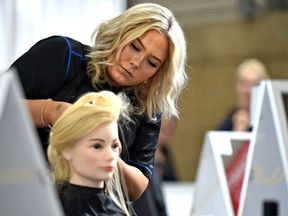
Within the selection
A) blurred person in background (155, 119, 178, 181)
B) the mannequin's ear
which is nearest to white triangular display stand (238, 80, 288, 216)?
the mannequin's ear

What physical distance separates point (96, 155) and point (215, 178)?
6.62 feet

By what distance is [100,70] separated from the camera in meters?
2.52

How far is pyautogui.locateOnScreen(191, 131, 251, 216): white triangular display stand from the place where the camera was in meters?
3.98

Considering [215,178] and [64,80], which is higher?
[64,80]

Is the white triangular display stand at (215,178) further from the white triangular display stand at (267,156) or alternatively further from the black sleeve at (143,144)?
the black sleeve at (143,144)


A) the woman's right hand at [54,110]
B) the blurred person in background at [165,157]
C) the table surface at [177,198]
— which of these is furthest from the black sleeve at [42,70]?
the blurred person in background at [165,157]

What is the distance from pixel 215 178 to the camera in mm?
4102

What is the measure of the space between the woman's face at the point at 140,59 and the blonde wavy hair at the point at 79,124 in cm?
18

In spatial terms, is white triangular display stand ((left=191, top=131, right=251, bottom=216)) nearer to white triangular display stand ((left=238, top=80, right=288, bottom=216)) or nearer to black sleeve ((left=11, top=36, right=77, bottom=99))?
white triangular display stand ((left=238, top=80, right=288, bottom=216))

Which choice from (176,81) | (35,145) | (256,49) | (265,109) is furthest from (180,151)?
(35,145)

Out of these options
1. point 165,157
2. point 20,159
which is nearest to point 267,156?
point 20,159

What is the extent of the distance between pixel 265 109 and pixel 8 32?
8.00 feet

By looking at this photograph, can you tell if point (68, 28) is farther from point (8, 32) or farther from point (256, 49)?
point (256, 49)

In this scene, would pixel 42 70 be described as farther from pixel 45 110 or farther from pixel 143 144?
pixel 143 144
